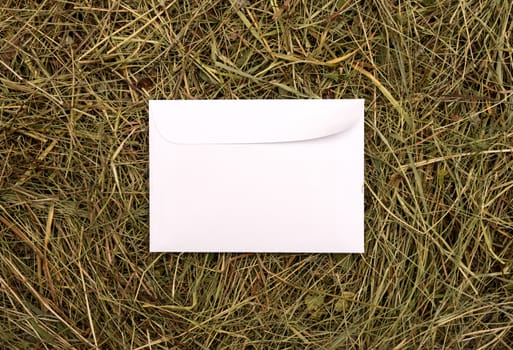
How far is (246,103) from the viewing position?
73 cm

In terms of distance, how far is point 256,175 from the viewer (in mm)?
736

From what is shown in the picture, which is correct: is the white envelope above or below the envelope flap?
below

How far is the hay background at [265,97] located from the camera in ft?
2.42

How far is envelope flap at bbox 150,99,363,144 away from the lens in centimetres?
73

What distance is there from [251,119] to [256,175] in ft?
0.33

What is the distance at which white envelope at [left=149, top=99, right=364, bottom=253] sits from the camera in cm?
73

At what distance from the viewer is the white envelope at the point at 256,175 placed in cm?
73

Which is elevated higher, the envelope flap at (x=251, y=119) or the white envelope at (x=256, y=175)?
the envelope flap at (x=251, y=119)

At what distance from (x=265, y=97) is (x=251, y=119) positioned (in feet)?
0.16

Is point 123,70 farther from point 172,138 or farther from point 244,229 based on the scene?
point 244,229

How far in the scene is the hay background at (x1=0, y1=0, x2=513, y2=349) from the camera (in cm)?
74

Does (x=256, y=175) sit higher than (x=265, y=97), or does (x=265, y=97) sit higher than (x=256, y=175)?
(x=265, y=97)

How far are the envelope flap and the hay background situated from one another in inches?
1.0

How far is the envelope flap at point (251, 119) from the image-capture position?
2.40ft
